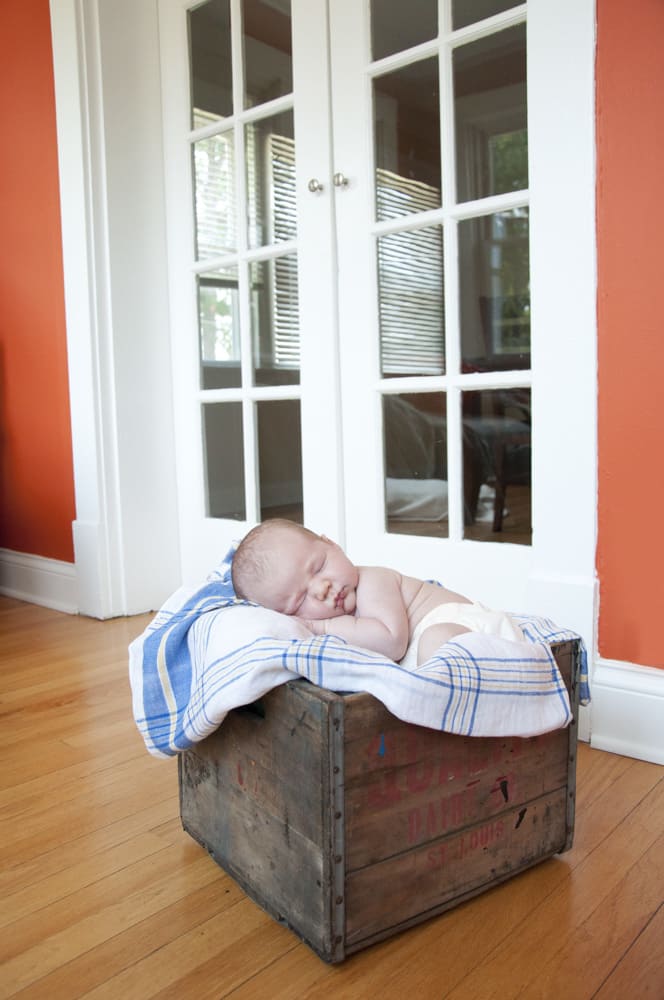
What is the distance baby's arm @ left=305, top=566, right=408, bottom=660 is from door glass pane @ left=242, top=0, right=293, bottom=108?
5.09ft

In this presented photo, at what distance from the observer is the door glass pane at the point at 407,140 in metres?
1.80

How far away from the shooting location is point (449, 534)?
181 centimetres

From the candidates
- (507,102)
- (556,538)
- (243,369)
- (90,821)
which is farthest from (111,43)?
(90,821)

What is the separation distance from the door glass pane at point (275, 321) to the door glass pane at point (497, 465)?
1.99 feet

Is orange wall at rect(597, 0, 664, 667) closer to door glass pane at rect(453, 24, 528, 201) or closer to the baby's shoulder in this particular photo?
door glass pane at rect(453, 24, 528, 201)

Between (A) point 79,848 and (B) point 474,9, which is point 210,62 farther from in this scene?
(A) point 79,848

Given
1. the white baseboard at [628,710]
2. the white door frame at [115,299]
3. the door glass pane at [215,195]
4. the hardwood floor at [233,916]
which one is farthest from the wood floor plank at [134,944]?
the door glass pane at [215,195]

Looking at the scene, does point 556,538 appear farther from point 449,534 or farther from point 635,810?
point 635,810

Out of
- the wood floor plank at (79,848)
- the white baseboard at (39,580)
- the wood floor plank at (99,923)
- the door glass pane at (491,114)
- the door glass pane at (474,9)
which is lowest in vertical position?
the wood floor plank at (79,848)

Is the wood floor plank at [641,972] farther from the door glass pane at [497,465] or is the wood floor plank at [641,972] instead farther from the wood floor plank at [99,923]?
the door glass pane at [497,465]

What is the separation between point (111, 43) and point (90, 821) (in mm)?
2192

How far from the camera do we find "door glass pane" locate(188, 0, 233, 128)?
7.59ft

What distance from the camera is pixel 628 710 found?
1.40 m

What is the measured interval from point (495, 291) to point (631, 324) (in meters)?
0.44
